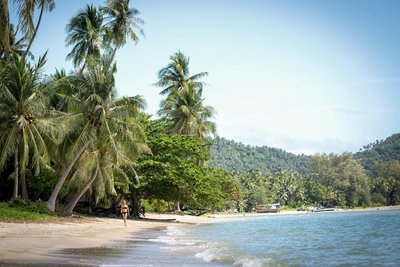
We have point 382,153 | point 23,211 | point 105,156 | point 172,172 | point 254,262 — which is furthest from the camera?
point 382,153

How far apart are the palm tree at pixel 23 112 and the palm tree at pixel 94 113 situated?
1.33m

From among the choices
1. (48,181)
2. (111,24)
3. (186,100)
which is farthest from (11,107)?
(186,100)

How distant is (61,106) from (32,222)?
10.2 metres

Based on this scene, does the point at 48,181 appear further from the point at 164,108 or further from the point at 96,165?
the point at 164,108

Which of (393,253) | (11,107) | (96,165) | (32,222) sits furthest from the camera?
(96,165)

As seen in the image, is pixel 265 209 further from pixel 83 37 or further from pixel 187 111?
pixel 83 37

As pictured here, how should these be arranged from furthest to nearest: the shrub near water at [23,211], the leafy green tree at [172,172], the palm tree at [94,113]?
the leafy green tree at [172,172] → the palm tree at [94,113] → the shrub near water at [23,211]

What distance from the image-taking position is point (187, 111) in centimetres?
3728

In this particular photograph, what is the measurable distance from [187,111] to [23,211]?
19.9m

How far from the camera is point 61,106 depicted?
26.3 metres

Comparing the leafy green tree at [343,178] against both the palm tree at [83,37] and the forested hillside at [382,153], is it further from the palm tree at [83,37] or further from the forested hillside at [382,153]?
the palm tree at [83,37]

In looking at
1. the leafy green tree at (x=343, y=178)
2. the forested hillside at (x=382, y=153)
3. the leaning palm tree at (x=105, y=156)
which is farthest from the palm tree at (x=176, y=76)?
the forested hillside at (x=382, y=153)

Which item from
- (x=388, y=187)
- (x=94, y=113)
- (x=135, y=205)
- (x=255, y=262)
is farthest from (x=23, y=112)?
(x=388, y=187)

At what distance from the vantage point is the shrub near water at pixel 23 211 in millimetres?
18184
